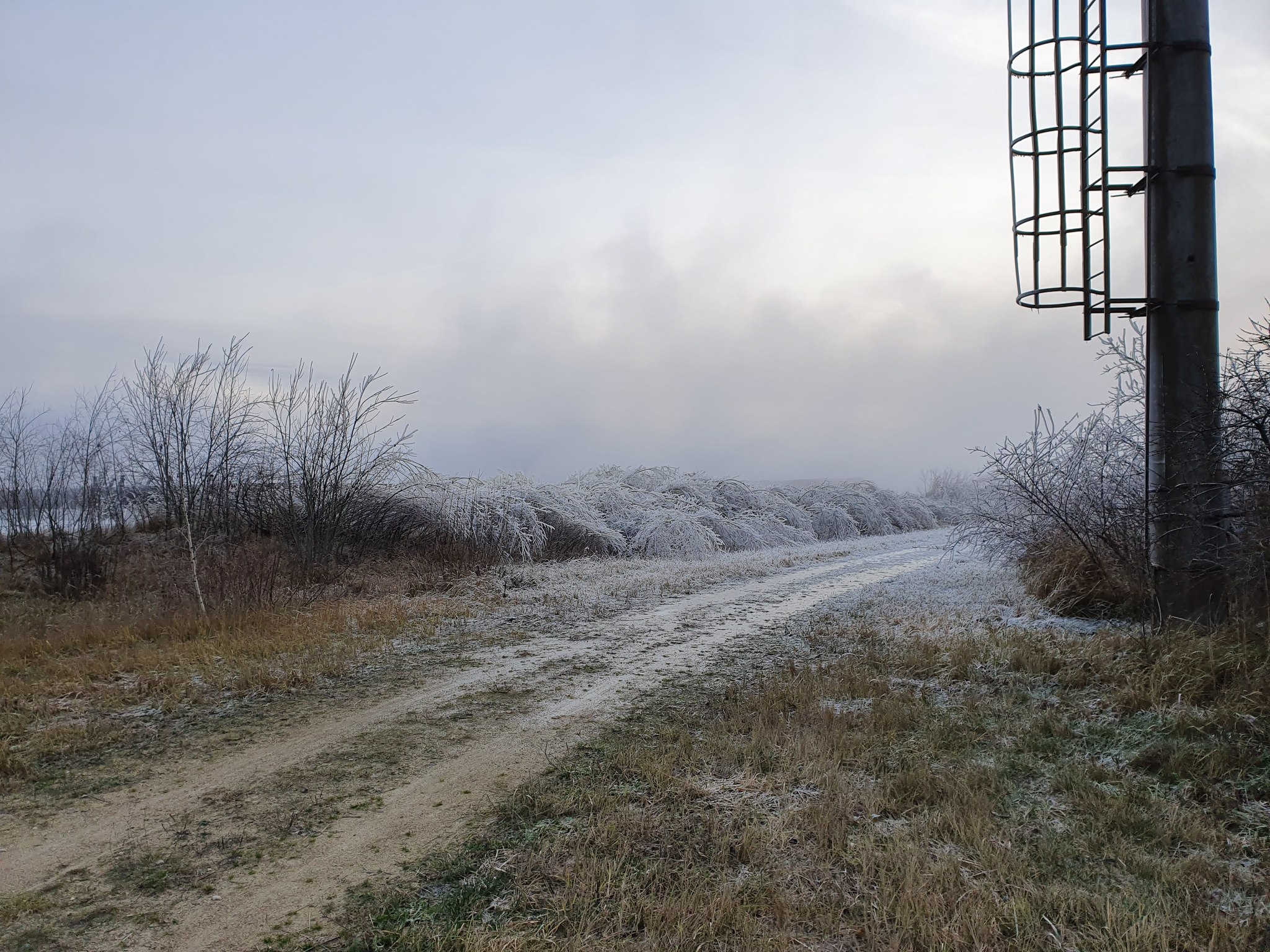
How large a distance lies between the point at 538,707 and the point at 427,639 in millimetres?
3149

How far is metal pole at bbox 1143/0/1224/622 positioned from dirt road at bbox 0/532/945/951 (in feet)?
14.5

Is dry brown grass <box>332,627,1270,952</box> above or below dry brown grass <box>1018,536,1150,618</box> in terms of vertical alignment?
below

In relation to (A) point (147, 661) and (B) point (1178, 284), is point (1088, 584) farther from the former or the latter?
(A) point (147, 661)

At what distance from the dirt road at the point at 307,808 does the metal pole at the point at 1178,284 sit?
4.42 metres

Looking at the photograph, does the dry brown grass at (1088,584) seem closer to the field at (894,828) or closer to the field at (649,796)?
the field at (649,796)

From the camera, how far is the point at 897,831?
361 centimetres

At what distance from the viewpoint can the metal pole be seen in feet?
22.1

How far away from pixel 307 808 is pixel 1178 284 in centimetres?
799

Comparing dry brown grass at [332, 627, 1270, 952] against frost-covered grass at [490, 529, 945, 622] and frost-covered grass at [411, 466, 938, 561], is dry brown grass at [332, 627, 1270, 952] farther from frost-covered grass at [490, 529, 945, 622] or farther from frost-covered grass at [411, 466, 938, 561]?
frost-covered grass at [411, 466, 938, 561]

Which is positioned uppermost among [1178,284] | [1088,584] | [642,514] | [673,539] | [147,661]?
[1178,284]

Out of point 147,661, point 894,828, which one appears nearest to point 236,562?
point 147,661

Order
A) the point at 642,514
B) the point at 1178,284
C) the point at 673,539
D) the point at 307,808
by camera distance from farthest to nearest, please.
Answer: the point at 642,514 < the point at 673,539 < the point at 1178,284 < the point at 307,808

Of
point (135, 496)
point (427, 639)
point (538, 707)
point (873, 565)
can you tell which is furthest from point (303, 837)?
point (135, 496)

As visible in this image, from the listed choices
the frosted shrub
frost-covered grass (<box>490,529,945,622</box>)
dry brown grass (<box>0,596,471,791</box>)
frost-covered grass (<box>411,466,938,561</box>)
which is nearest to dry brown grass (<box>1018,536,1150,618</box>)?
frost-covered grass (<box>490,529,945,622</box>)
